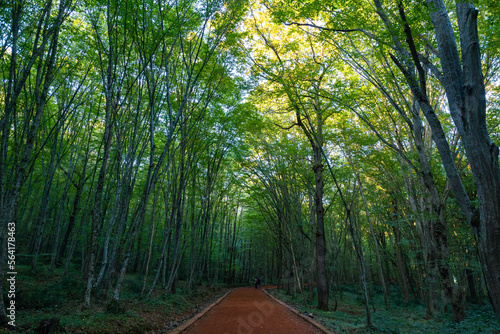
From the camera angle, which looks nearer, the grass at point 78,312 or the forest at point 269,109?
the forest at point 269,109

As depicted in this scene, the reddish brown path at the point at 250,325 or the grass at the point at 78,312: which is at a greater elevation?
the grass at the point at 78,312

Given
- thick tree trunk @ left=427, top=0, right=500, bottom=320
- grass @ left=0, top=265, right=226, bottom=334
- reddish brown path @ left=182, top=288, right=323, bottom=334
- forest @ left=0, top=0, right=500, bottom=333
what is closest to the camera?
thick tree trunk @ left=427, top=0, right=500, bottom=320

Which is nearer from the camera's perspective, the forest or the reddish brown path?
the forest

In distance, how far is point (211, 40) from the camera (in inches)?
301

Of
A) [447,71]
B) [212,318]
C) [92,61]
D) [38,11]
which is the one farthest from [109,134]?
[447,71]

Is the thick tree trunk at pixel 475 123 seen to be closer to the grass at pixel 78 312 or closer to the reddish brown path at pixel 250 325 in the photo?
the reddish brown path at pixel 250 325

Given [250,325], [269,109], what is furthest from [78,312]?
[269,109]

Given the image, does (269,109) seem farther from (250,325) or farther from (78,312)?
(78,312)

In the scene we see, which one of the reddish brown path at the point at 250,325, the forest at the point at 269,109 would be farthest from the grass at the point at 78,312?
the reddish brown path at the point at 250,325

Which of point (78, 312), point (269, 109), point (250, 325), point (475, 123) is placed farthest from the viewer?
point (269, 109)

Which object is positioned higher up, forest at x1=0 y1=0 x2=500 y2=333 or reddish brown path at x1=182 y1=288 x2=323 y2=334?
forest at x1=0 y1=0 x2=500 y2=333

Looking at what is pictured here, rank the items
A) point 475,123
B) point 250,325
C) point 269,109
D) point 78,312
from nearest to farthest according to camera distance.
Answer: point 475,123, point 78,312, point 250,325, point 269,109

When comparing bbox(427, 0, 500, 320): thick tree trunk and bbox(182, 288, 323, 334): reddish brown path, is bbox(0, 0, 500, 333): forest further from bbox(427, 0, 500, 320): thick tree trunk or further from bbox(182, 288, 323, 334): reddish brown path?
bbox(182, 288, 323, 334): reddish brown path

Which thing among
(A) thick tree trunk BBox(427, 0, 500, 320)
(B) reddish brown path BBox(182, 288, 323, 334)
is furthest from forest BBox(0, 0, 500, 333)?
(B) reddish brown path BBox(182, 288, 323, 334)
